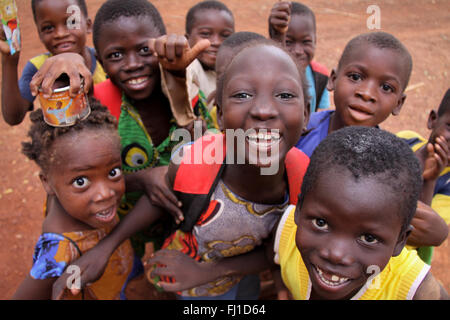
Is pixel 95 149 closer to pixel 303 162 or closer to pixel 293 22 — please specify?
pixel 303 162

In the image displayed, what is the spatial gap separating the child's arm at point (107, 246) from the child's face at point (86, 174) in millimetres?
103

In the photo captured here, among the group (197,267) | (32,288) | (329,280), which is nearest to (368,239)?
(329,280)

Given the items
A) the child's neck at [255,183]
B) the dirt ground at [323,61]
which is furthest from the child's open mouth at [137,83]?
the dirt ground at [323,61]

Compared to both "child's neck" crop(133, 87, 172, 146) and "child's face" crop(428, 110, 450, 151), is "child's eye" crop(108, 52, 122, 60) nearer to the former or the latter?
"child's neck" crop(133, 87, 172, 146)

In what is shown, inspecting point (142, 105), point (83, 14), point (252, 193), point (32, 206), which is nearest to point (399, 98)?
point (252, 193)

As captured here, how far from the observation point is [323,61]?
7.17 meters

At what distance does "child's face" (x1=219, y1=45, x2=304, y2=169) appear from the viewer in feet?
4.73

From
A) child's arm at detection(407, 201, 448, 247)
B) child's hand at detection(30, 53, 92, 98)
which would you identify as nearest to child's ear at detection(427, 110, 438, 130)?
child's arm at detection(407, 201, 448, 247)

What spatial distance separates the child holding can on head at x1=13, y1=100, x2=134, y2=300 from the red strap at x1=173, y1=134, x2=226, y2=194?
0.35 metres

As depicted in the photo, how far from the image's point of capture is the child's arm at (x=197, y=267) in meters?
1.83

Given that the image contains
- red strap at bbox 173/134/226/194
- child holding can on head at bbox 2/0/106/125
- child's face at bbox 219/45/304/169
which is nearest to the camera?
child's face at bbox 219/45/304/169

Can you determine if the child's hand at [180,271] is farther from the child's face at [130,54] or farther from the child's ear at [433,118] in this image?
the child's ear at [433,118]

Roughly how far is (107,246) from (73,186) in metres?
0.36

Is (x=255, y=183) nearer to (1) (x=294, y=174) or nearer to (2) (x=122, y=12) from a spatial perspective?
(1) (x=294, y=174)
